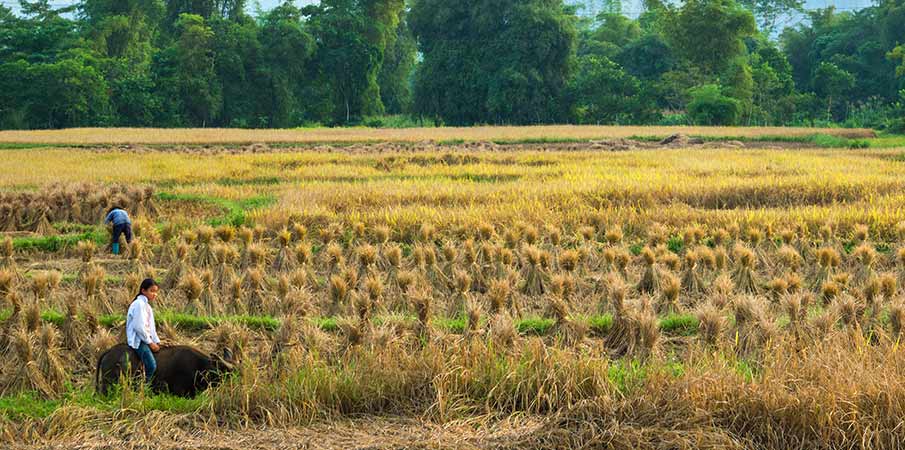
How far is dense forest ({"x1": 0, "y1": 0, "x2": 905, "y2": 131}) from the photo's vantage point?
147ft

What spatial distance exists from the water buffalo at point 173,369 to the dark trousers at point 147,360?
45mm

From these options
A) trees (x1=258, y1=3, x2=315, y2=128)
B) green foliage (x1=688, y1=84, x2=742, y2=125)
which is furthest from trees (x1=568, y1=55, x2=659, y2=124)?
trees (x1=258, y1=3, x2=315, y2=128)

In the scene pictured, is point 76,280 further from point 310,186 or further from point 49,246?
point 310,186

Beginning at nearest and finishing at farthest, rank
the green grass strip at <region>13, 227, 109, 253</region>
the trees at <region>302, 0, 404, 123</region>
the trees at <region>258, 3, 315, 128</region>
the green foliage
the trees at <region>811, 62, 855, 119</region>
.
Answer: the green grass strip at <region>13, 227, 109, 253</region>
the green foliage
the trees at <region>811, 62, 855, 119</region>
the trees at <region>258, 3, 315, 128</region>
the trees at <region>302, 0, 404, 123</region>

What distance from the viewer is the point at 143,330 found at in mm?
5895

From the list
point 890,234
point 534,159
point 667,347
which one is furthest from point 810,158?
point 667,347

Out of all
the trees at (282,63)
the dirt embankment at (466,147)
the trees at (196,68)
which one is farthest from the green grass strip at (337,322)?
the trees at (282,63)

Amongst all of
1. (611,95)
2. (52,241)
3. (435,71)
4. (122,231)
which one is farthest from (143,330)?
(435,71)

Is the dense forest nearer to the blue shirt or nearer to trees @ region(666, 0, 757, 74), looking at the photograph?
trees @ region(666, 0, 757, 74)

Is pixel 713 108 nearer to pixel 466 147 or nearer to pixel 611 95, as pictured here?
pixel 611 95

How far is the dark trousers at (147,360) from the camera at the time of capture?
595cm

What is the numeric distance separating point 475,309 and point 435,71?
43.9m

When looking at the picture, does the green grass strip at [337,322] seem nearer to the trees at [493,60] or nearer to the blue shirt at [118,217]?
the blue shirt at [118,217]

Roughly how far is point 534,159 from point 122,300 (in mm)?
14727
